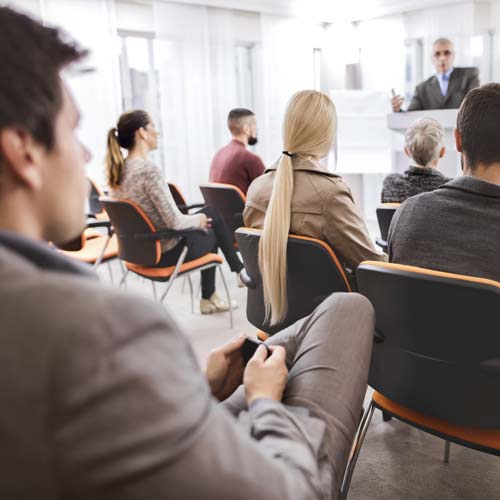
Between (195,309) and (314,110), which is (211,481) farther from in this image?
(195,309)

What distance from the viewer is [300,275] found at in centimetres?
199

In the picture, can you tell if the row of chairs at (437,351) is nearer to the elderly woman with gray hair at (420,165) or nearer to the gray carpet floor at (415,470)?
the gray carpet floor at (415,470)

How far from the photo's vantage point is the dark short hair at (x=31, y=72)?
24.6 inches

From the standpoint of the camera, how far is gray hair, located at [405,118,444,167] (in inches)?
118

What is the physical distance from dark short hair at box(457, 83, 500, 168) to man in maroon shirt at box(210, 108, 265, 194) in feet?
9.37

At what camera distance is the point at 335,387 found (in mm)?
1069

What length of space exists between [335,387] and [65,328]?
0.64 metres

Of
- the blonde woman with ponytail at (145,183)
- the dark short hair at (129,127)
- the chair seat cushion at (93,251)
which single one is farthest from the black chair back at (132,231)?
the dark short hair at (129,127)

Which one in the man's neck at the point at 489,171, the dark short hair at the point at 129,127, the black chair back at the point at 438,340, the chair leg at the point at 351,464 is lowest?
the chair leg at the point at 351,464

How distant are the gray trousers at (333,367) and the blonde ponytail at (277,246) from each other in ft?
2.28

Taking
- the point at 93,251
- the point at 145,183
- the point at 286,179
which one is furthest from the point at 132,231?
the point at 286,179

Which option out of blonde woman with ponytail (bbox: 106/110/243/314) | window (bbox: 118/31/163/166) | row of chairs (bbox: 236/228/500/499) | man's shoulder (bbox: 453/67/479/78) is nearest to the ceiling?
window (bbox: 118/31/163/166)

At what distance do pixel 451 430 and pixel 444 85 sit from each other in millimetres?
5004

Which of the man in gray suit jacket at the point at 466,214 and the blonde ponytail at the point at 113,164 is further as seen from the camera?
the blonde ponytail at the point at 113,164
